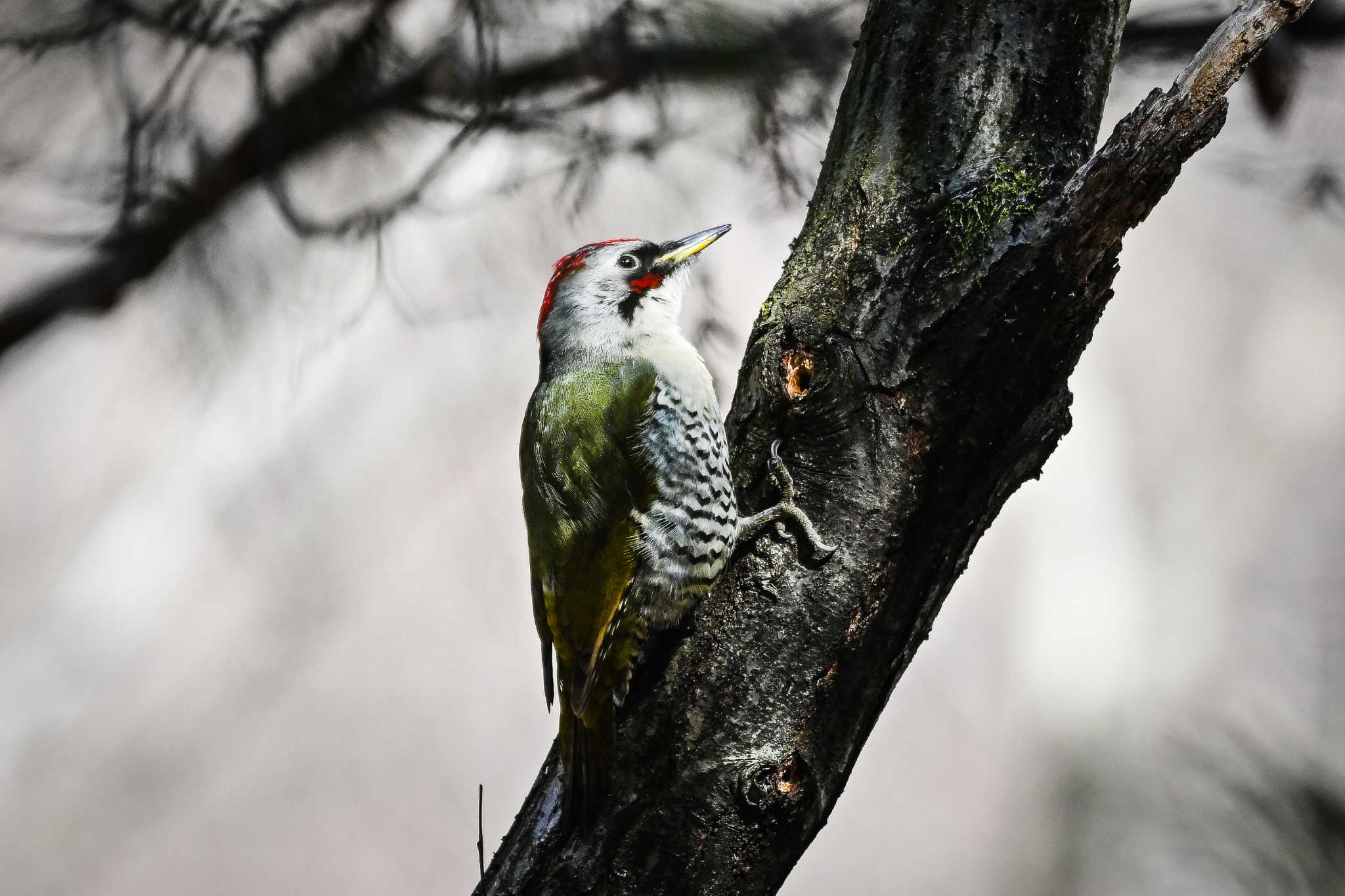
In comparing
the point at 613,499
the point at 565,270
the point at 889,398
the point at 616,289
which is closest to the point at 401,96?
the point at 565,270

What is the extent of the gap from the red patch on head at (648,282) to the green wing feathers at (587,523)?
0.23m

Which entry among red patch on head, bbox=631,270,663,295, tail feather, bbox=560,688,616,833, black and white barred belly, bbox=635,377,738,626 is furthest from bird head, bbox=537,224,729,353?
tail feather, bbox=560,688,616,833

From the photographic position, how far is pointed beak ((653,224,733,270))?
187 cm

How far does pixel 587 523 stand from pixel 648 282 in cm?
55

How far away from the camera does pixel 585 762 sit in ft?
4.16

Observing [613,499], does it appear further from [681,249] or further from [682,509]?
[681,249]

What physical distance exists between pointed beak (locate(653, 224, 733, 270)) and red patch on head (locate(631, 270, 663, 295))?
17 mm

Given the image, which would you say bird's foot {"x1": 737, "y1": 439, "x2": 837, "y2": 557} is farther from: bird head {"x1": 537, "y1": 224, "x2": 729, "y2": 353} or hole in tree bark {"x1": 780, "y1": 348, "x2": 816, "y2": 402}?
bird head {"x1": 537, "y1": 224, "x2": 729, "y2": 353}

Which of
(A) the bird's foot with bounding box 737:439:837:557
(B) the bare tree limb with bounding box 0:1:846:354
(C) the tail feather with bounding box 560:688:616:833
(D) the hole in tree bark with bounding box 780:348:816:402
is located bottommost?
(C) the tail feather with bounding box 560:688:616:833

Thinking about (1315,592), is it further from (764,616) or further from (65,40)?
(65,40)

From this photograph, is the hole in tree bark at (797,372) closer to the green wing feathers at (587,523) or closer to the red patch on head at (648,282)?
the green wing feathers at (587,523)

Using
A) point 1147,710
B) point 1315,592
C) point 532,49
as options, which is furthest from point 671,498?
point 1315,592

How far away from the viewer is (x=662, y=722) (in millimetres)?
1264

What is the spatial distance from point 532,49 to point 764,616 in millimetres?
2256
